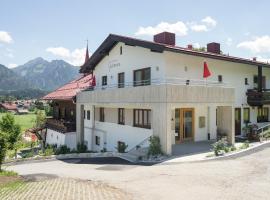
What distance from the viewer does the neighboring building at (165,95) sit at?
779 inches

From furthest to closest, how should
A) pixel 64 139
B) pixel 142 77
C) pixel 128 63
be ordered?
pixel 64 139 < pixel 128 63 < pixel 142 77

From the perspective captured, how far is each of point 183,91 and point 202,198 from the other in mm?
9461

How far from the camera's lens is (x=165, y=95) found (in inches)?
728

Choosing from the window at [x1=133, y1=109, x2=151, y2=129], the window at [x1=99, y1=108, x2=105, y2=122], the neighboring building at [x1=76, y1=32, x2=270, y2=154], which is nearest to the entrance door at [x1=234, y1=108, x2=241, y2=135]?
the neighboring building at [x1=76, y1=32, x2=270, y2=154]

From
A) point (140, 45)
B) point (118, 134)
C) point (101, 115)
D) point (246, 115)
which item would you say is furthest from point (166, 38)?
point (246, 115)

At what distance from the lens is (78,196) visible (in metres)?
10.6

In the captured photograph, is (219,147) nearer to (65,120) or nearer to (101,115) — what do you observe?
(101,115)

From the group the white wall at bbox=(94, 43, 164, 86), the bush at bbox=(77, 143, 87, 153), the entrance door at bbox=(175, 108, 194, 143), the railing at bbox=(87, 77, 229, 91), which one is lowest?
the bush at bbox=(77, 143, 87, 153)

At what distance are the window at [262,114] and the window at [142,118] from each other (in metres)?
12.2

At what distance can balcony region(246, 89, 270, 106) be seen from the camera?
27.5 meters

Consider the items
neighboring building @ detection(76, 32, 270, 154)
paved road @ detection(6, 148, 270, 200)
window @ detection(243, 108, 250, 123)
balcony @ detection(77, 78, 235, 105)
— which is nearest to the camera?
paved road @ detection(6, 148, 270, 200)

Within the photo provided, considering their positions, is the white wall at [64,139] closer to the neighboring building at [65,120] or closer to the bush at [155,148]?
the neighboring building at [65,120]

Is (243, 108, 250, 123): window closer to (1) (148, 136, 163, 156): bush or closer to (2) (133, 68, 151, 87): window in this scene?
(2) (133, 68, 151, 87): window

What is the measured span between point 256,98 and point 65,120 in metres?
19.8
